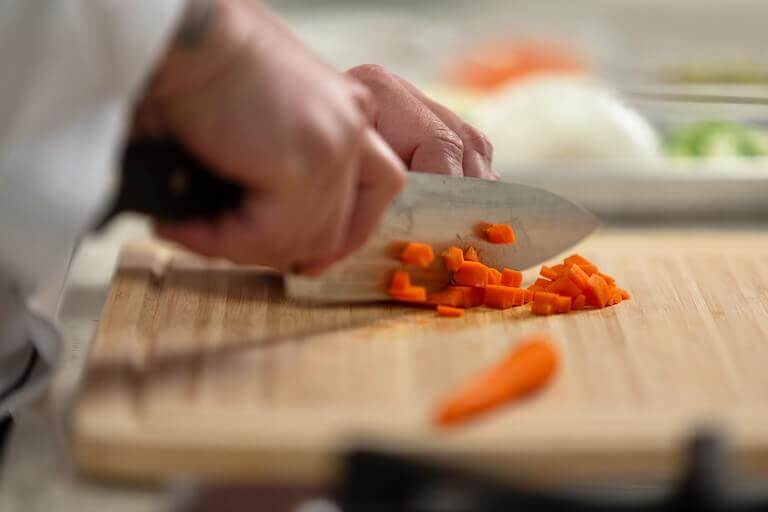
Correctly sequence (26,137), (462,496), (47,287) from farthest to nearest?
(47,287)
(26,137)
(462,496)

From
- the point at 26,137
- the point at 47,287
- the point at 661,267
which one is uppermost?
the point at 26,137

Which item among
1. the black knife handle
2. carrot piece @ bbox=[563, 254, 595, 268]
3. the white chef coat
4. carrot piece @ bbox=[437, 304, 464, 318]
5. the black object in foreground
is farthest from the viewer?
carrot piece @ bbox=[563, 254, 595, 268]

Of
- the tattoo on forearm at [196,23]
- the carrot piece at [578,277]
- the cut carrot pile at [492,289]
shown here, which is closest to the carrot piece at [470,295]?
the cut carrot pile at [492,289]

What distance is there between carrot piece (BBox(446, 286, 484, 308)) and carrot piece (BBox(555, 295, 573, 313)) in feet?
0.31

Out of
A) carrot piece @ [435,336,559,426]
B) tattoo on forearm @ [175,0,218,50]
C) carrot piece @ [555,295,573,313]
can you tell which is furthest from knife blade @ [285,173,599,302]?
tattoo on forearm @ [175,0,218,50]

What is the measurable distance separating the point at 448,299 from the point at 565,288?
0.14 m

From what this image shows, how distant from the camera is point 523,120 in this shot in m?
2.46

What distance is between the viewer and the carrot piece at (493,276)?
148 cm

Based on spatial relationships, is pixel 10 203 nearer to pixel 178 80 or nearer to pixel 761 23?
pixel 178 80

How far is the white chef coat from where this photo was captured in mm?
1056

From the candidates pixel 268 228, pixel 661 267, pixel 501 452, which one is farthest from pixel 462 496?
pixel 661 267

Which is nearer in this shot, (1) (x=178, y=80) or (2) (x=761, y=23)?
(1) (x=178, y=80)

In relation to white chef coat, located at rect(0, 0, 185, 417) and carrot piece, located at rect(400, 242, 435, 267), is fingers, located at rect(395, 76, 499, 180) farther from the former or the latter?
white chef coat, located at rect(0, 0, 185, 417)

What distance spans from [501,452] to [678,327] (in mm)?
406
